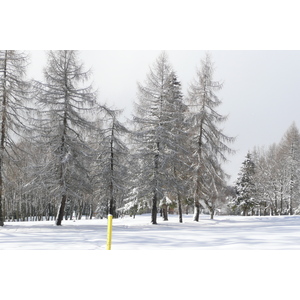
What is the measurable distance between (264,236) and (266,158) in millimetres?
14322

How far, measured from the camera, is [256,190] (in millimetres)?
28328

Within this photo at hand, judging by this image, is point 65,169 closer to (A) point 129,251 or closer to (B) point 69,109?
(B) point 69,109

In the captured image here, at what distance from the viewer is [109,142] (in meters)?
15.2

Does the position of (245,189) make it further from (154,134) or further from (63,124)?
(63,124)

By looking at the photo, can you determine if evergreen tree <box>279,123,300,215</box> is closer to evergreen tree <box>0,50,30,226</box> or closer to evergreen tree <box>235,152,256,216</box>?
evergreen tree <box>235,152,256,216</box>

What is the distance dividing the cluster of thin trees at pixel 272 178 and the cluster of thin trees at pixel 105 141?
12.2 ft

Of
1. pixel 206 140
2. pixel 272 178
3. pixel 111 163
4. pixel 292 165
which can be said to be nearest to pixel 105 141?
pixel 111 163

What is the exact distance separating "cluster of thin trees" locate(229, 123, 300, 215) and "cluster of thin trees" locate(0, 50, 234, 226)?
373cm

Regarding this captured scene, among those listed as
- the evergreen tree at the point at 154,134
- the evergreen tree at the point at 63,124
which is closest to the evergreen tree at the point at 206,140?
the evergreen tree at the point at 154,134

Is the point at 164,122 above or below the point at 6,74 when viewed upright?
below

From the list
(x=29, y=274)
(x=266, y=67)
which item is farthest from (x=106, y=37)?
(x=29, y=274)

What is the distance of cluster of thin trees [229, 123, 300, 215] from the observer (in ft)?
58.9

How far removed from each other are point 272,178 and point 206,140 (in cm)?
947

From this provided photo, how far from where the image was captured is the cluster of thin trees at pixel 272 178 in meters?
17.9
